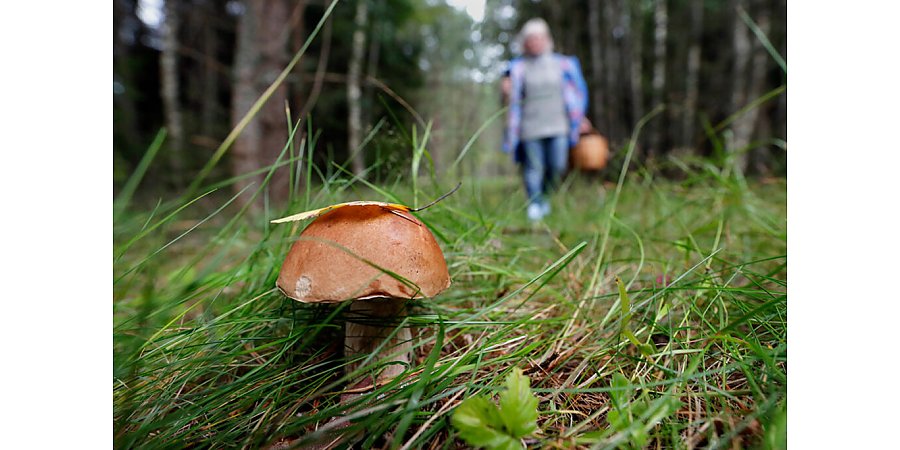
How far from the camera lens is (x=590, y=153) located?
3.85 metres

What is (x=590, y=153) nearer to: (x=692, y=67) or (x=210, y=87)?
(x=692, y=67)

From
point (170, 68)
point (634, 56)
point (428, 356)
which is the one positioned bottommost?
point (428, 356)

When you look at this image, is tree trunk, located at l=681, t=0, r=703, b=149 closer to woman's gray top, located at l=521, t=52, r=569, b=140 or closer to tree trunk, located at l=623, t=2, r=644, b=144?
tree trunk, located at l=623, t=2, r=644, b=144

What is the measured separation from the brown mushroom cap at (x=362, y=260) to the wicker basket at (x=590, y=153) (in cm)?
342

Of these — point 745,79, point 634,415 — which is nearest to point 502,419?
point 634,415

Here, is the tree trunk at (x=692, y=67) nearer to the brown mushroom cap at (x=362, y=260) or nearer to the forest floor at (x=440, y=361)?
the forest floor at (x=440, y=361)

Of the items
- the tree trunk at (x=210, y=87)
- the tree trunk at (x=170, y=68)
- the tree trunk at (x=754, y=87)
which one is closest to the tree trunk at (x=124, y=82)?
the tree trunk at (x=170, y=68)

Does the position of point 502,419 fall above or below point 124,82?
below

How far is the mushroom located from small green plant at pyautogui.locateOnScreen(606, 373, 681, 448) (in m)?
0.34

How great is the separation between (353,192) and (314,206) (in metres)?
0.16

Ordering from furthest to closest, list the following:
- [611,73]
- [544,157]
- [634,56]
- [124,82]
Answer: [611,73] < [634,56] < [124,82] < [544,157]

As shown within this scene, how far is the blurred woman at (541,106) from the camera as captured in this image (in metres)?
3.30

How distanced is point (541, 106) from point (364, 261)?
3.04 meters
